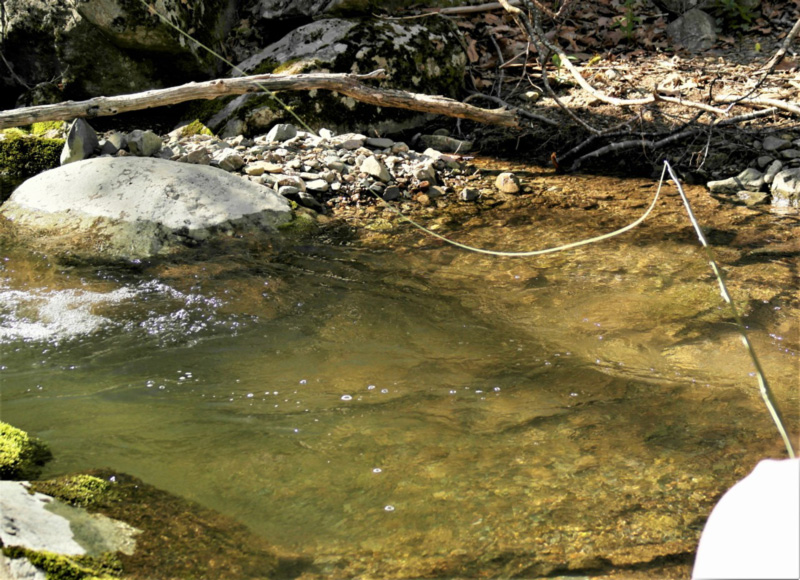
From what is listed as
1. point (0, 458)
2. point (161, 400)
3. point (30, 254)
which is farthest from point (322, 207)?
point (0, 458)

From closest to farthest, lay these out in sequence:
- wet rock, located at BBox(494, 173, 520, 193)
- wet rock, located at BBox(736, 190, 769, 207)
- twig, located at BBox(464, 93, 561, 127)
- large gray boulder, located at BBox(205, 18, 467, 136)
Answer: wet rock, located at BBox(736, 190, 769, 207), wet rock, located at BBox(494, 173, 520, 193), large gray boulder, located at BBox(205, 18, 467, 136), twig, located at BBox(464, 93, 561, 127)

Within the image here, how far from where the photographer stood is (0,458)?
2389 millimetres

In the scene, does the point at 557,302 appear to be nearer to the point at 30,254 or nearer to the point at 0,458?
the point at 0,458

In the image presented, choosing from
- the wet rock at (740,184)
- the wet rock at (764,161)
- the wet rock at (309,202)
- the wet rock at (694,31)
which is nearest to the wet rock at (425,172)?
the wet rock at (309,202)

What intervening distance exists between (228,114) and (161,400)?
4748 mm

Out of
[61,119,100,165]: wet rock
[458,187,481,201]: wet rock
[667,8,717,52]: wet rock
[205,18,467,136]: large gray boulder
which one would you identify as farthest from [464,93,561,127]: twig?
[61,119,100,165]: wet rock

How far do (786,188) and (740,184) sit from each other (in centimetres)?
38

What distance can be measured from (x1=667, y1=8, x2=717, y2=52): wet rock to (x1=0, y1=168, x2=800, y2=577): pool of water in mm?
4758

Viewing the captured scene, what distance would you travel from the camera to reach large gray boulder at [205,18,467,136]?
7035mm

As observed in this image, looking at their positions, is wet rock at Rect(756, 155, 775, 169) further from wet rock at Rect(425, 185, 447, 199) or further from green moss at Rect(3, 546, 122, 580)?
green moss at Rect(3, 546, 122, 580)

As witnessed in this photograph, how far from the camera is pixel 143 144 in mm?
6004

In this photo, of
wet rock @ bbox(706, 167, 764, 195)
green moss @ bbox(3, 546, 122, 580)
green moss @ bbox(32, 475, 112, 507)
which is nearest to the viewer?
green moss @ bbox(3, 546, 122, 580)

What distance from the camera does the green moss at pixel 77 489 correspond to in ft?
7.18

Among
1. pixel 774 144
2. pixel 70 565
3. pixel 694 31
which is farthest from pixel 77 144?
pixel 694 31
